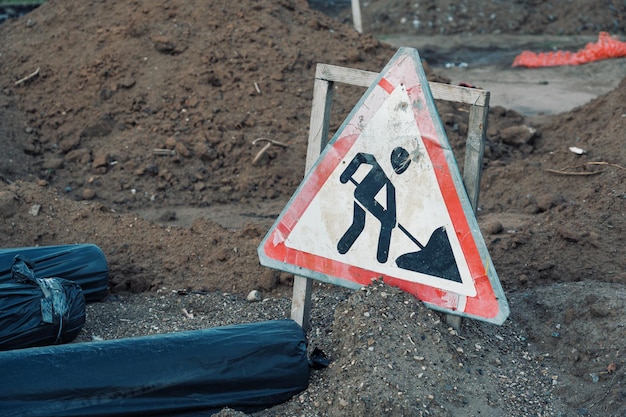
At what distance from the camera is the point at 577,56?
13734mm

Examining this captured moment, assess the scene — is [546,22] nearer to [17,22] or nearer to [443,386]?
[17,22]

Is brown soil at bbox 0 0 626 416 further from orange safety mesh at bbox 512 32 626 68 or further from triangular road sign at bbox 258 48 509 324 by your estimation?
orange safety mesh at bbox 512 32 626 68

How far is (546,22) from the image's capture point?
55.2 feet

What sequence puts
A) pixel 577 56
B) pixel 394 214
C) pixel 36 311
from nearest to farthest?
pixel 394 214, pixel 36 311, pixel 577 56

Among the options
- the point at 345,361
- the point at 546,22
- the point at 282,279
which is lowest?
the point at 546,22

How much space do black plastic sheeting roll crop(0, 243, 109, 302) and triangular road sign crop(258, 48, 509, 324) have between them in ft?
4.19

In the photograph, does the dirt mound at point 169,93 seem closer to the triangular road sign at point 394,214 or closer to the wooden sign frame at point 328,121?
the wooden sign frame at point 328,121

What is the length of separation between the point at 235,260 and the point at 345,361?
62.0 inches

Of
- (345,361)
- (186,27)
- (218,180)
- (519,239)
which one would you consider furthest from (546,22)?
(345,361)

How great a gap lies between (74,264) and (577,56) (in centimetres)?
1101

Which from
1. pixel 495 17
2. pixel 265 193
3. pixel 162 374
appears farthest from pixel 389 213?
pixel 495 17

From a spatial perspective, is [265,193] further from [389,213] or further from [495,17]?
[495,17]

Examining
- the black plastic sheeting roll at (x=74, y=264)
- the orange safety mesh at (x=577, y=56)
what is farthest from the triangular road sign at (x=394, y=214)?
the orange safety mesh at (x=577, y=56)

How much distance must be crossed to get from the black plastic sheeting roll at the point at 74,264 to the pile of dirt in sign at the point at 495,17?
12.6 metres
